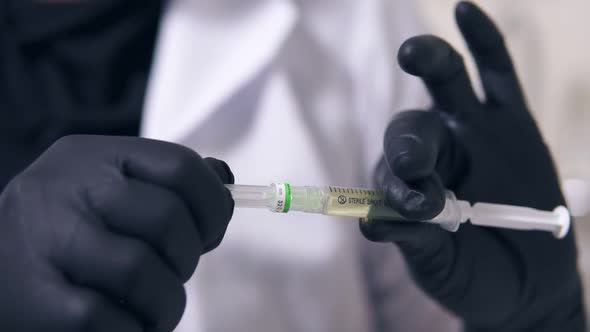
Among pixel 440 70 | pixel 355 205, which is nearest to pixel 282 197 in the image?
pixel 355 205

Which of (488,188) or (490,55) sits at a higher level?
(490,55)

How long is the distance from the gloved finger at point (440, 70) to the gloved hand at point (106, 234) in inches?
6.7

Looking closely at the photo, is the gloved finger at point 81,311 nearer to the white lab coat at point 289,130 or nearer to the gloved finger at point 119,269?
the gloved finger at point 119,269

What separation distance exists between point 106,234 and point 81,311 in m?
0.05

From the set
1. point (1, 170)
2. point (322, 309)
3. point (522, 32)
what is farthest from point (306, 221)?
point (522, 32)

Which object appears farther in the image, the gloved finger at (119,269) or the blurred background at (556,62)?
the blurred background at (556,62)

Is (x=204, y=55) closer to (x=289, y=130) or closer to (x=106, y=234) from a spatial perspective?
(x=289, y=130)

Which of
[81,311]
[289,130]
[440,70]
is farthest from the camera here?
[289,130]

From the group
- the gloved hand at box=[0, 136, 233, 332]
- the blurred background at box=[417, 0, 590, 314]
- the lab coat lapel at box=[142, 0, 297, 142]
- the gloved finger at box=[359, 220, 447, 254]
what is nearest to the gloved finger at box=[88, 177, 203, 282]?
the gloved hand at box=[0, 136, 233, 332]

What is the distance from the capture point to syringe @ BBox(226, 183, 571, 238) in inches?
15.5

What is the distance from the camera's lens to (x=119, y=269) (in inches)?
13.1

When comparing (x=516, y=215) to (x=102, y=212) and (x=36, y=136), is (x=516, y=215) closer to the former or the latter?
(x=102, y=212)

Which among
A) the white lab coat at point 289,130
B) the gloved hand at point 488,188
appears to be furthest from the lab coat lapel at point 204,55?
the gloved hand at point 488,188

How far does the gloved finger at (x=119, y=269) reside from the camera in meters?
0.33
